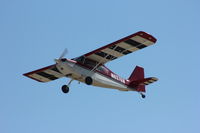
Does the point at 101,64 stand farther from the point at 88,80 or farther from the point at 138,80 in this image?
the point at 138,80

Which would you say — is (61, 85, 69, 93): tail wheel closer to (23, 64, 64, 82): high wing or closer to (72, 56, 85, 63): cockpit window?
(72, 56, 85, 63): cockpit window

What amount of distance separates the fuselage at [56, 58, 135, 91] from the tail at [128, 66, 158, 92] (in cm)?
139

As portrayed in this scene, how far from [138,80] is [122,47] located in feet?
13.7

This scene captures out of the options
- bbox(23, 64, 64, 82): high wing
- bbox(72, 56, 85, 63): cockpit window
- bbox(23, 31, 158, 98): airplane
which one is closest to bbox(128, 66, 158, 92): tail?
bbox(23, 31, 158, 98): airplane

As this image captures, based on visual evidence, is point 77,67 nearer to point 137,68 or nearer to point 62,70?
point 62,70

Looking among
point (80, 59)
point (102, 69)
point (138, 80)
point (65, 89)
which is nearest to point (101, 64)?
point (102, 69)

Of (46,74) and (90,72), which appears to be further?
(46,74)

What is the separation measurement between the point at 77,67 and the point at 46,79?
15.3 ft

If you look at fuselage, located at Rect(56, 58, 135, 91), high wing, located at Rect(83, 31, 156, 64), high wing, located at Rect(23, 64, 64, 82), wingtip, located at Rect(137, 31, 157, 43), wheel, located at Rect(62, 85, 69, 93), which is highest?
wingtip, located at Rect(137, 31, 157, 43)

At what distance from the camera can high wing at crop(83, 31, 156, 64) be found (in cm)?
A: 2800

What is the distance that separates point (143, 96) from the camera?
32781 mm

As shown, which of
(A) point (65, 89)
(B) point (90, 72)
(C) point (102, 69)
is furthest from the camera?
(C) point (102, 69)

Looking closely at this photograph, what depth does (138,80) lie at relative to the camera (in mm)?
32406

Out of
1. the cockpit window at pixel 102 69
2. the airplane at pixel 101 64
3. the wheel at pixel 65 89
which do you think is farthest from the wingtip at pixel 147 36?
the wheel at pixel 65 89
